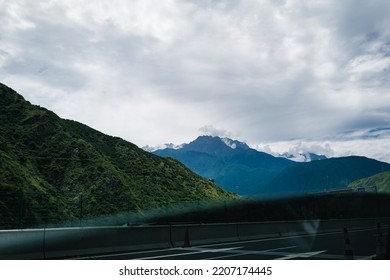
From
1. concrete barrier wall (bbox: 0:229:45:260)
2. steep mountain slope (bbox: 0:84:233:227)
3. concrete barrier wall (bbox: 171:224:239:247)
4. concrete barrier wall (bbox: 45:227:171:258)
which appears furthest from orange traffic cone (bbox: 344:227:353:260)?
steep mountain slope (bbox: 0:84:233:227)

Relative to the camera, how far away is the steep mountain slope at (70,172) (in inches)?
2527

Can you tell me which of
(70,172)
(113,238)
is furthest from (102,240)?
(70,172)

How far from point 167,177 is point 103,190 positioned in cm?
2876

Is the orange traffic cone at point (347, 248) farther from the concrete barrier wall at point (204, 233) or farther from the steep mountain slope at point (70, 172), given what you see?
the steep mountain slope at point (70, 172)

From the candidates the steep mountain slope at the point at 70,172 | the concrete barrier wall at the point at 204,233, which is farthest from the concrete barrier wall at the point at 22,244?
the steep mountain slope at the point at 70,172

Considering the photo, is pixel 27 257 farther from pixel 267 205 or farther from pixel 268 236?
pixel 267 205

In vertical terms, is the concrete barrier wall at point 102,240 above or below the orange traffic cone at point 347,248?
above

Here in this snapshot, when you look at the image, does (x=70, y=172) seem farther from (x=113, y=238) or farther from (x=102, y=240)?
(x=102, y=240)

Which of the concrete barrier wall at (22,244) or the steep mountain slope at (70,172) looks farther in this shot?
the steep mountain slope at (70,172)

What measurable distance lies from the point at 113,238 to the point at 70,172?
211 ft

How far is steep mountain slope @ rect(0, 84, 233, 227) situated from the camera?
6419cm

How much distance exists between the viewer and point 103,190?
76.4 m

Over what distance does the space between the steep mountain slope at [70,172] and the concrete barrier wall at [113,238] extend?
112ft

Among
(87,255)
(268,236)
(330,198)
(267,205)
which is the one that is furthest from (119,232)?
(330,198)
